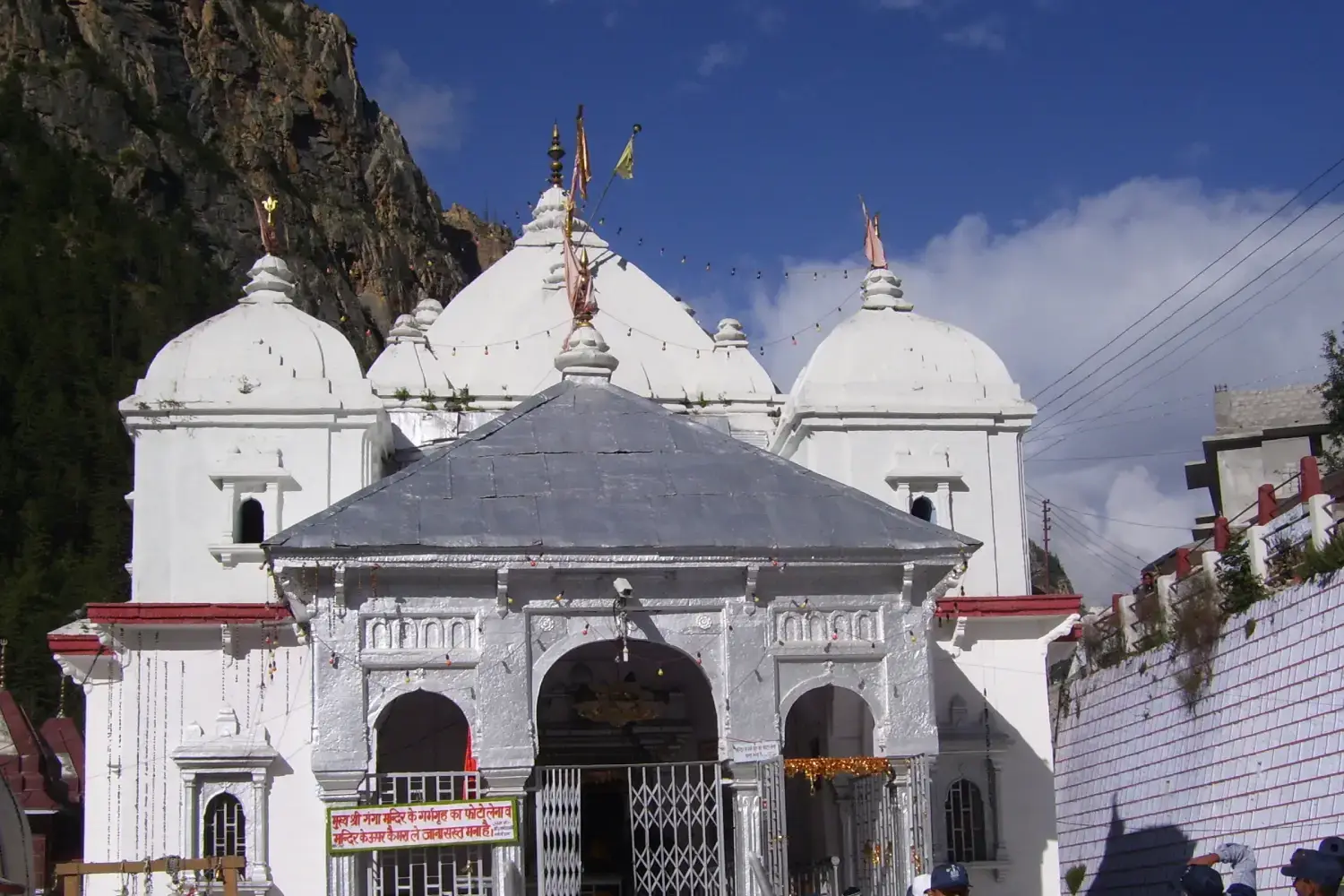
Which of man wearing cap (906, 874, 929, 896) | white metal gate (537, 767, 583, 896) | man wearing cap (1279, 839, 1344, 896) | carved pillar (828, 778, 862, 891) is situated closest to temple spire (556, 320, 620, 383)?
white metal gate (537, 767, 583, 896)

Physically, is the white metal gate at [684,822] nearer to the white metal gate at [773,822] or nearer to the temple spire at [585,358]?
the white metal gate at [773,822]

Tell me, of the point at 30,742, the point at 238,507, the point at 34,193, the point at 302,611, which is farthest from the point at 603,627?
the point at 34,193

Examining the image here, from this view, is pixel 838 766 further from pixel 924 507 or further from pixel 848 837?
pixel 924 507

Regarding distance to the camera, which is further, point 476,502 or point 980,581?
point 980,581

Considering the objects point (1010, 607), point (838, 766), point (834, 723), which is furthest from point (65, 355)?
point (838, 766)

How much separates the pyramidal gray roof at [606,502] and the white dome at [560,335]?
5660 millimetres

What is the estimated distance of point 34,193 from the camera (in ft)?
223

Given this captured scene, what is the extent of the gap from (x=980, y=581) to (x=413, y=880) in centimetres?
831

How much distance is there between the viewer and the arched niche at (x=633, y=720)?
67.5ft

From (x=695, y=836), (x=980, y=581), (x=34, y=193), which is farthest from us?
(x=34, y=193)

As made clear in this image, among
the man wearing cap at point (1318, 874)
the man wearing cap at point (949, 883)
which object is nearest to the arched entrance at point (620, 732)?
the man wearing cap at point (949, 883)

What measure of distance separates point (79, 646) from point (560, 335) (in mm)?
7469

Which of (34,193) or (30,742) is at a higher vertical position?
(34,193)

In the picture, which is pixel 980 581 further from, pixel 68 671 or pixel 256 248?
pixel 256 248
